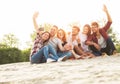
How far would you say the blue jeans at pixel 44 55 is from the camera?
8305 millimetres

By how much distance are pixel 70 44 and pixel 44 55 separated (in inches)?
48.1

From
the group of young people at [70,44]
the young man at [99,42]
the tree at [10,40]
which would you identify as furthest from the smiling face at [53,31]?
the tree at [10,40]

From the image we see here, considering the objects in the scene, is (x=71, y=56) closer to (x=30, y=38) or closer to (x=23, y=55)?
(x=23, y=55)

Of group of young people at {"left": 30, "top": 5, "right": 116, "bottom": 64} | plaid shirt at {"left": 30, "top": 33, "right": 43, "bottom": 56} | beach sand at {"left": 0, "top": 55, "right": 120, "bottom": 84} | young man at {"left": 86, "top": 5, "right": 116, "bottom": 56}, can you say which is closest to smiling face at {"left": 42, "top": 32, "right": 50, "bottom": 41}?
group of young people at {"left": 30, "top": 5, "right": 116, "bottom": 64}

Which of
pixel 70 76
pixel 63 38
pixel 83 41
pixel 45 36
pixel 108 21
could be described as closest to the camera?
pixel 70 76

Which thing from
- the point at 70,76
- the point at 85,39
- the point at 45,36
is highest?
the point at 45,36

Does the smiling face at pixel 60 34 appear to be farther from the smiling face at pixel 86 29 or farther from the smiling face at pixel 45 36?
the smiling face at pixel 86 29

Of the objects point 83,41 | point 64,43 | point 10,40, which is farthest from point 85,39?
point 10,40

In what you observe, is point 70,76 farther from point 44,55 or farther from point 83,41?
point 83,41

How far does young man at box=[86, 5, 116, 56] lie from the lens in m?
9.58

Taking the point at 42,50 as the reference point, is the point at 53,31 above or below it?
above

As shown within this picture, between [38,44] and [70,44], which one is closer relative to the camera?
[38,44]

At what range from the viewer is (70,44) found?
932 cm

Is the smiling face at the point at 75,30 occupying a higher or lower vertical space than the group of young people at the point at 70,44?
higher
